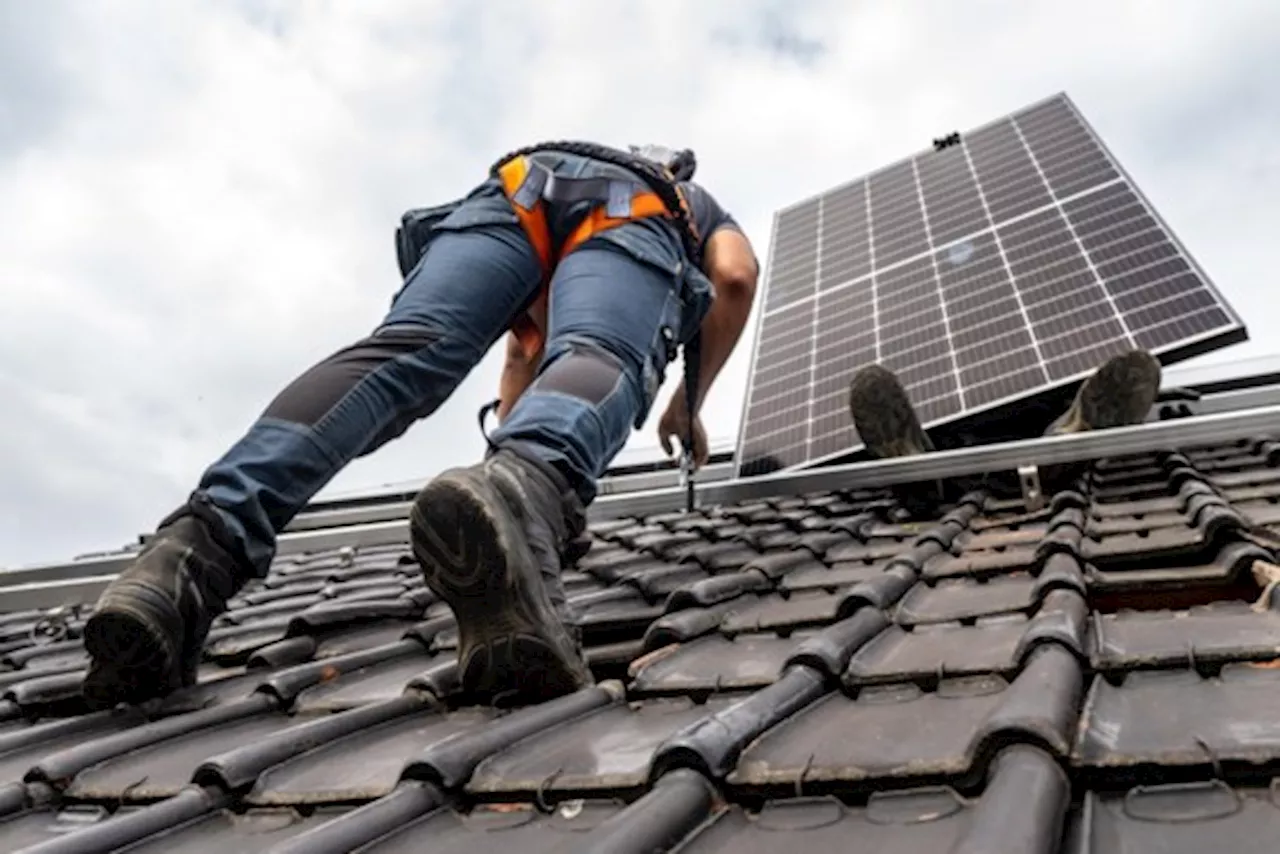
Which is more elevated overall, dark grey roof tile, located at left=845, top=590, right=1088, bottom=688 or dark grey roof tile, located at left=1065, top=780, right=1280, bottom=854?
dark grey roof tile, located at left=845, top=590, right=1088, bottom=688

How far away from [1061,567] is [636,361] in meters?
1.02

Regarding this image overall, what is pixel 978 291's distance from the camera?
5.92 meters

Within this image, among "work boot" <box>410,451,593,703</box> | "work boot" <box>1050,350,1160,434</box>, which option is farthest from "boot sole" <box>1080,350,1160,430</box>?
"work boot" <box>410,451,593,703</box>

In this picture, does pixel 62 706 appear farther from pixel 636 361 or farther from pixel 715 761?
pixel 715 761

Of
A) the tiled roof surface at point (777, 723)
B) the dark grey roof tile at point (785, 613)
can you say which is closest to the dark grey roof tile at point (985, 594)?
the tiled roof surface at point (777, 723)

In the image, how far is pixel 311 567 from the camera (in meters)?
4.95

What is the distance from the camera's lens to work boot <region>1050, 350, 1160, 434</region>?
3816 mm

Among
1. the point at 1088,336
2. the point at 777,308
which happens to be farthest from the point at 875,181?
the point at 1088,336

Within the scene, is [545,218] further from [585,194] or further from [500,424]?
[500,424]

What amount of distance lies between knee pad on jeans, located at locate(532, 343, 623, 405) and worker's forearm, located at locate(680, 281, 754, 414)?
1.27 meters

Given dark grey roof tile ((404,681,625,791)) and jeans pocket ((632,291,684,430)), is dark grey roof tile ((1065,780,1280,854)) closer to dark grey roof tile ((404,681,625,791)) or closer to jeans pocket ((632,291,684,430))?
dark grey roof tile ((404,681,625,791))

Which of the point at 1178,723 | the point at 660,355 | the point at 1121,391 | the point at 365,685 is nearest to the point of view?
the point at 1178,723

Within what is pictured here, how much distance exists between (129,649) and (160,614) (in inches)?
4.4

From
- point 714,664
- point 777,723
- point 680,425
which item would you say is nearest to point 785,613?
point 714,664
